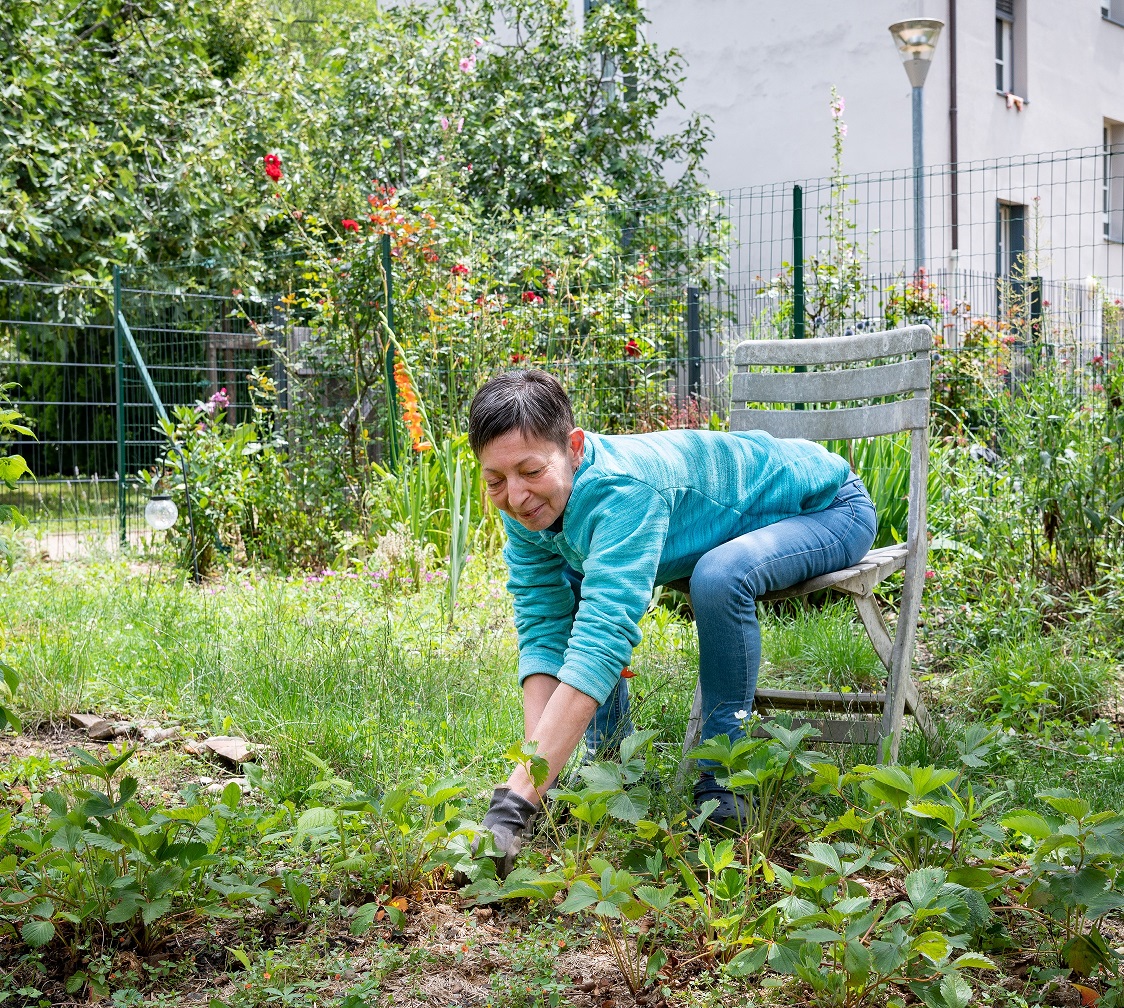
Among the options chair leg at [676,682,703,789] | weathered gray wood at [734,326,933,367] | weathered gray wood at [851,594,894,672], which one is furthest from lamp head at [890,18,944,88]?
chair leg at [676,682,703,789]

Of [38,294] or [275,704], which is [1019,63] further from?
[275,704]

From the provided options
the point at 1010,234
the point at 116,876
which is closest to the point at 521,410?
the point at 116,876

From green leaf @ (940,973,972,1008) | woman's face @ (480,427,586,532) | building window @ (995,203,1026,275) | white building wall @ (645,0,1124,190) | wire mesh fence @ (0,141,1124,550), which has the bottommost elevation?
green leaf @ (940,973,972,1008)

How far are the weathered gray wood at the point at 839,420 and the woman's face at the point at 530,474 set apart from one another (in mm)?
1011

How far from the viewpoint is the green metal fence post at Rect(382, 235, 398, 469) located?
21.0ft

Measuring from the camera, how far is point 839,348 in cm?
319

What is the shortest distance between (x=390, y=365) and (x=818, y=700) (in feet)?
13.4

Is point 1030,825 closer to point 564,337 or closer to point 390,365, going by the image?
point 564,337

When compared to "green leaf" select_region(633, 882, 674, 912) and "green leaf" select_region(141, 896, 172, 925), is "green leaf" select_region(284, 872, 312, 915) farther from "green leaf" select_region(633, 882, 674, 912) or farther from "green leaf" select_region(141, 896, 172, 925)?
"green leaf" select_region(633, 882, 674, 912)

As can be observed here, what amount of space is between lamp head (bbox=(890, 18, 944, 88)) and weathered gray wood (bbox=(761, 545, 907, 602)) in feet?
21.8

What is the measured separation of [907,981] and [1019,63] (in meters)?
14.6

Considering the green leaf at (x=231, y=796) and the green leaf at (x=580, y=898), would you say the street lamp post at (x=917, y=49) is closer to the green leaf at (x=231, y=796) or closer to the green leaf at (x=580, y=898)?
the green leaf at (x=231, y=796)

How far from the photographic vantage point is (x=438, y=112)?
1123 cm

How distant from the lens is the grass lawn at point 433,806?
186 centimetres
